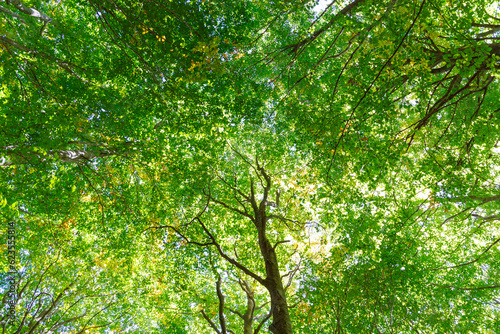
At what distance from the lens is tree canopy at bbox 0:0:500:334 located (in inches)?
188

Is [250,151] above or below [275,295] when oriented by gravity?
above

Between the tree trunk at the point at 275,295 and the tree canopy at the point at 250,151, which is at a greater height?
the tree canopy at the point at 250,151

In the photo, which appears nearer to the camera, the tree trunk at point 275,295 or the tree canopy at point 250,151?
the tree canopy at point 250,151

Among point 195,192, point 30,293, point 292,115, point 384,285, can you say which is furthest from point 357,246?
point 30,293

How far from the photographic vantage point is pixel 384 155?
526 cm

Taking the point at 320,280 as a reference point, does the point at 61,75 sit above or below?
above

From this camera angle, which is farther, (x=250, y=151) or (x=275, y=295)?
(x=250, y=151)

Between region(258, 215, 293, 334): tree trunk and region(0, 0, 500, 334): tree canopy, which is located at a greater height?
region(0, 0, 500, 334): tree canopy

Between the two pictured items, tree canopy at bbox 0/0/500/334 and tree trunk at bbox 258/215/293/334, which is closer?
tree canopy at bbox 0/0/500/334

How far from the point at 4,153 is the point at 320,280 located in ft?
28.6

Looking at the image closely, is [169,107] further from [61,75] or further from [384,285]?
[384,285]

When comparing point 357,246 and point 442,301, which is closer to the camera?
point 357,246

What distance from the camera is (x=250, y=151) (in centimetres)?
1060

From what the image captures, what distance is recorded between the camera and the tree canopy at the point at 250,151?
15.6ft
